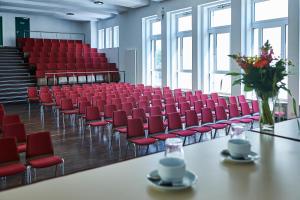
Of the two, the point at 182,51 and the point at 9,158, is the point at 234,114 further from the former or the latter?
the point at 182,51

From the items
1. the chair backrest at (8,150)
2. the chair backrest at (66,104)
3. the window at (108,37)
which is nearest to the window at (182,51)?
the chair backrest at (66,104)

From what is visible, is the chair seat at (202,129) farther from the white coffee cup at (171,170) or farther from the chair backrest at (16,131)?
the white coffee cup at (171,170)

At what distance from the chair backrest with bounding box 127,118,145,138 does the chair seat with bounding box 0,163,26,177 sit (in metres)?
1.70

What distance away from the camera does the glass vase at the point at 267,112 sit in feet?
8.48

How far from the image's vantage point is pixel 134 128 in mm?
4914

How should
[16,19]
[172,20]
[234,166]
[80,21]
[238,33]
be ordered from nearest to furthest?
[234,166] → [238,33] → [172,20] → [16,19] → [80,21]

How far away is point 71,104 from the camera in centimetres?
786

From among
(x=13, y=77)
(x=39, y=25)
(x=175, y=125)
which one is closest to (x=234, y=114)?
(x=175, y=125)

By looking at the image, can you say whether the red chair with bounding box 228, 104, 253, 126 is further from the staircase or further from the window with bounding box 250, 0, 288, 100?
the staircase

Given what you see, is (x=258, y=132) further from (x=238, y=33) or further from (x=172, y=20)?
(x=172, y=20)

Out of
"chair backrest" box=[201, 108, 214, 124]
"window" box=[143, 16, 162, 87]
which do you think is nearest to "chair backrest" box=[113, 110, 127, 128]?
"chair backrest" box=[201, 108, 214, 124]

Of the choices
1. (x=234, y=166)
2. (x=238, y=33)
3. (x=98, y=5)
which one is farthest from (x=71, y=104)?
(x=98, y=5)

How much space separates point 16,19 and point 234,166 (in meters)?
18.0

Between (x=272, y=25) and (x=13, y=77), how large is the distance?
1040cm
